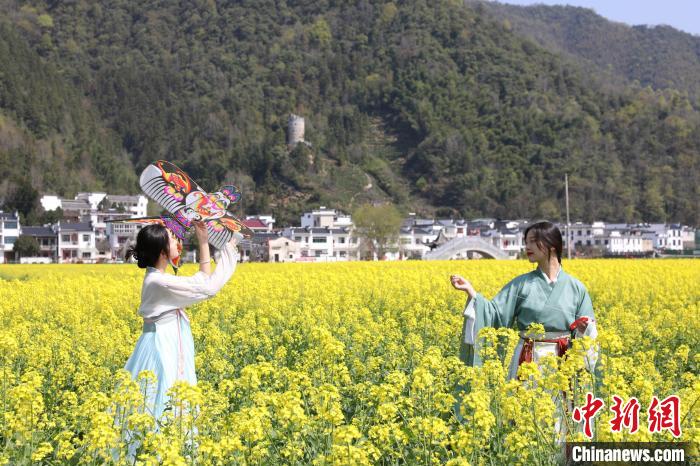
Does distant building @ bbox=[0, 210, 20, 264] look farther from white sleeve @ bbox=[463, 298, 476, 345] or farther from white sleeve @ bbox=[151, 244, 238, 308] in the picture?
white sleeve @ bbox=[463, 298, 476, 345]

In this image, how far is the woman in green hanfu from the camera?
18.7 ft

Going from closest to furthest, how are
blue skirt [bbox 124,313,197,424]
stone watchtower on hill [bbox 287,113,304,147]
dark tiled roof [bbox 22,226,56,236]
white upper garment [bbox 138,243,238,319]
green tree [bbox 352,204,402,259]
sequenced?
blue skirt [bbox 124,313,197,424] < white upper garment [bbox 138,243,238,319] < green tree [bbox 352,204,402,259] < dark tiled roof [bbox 22,226,56,236] < stone watchtower on hill [bbox 287,113,304,147]

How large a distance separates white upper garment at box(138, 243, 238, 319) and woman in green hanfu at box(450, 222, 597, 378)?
1.52 m

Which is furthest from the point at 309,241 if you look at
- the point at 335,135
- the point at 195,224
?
the point at 195,224

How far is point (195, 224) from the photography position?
540cm

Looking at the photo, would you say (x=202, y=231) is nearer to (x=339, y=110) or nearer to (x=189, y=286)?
(x=189, y=286)

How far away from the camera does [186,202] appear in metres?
5.23

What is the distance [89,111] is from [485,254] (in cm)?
10284

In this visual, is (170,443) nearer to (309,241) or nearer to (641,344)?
(641,344)

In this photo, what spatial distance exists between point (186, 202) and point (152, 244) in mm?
499

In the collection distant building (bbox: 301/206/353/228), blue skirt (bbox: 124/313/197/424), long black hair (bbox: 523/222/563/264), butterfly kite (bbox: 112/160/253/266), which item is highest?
distant building (bbox: 301/206/353/228)


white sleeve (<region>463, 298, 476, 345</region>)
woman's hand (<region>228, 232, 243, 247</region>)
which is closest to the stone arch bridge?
white sleeve (<region>463, 298, 476, 345</region>)

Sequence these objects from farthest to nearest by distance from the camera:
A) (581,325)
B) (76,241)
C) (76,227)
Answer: (76,227) < (76,241) < (581,325)

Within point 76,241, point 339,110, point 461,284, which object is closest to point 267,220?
point 76,241
